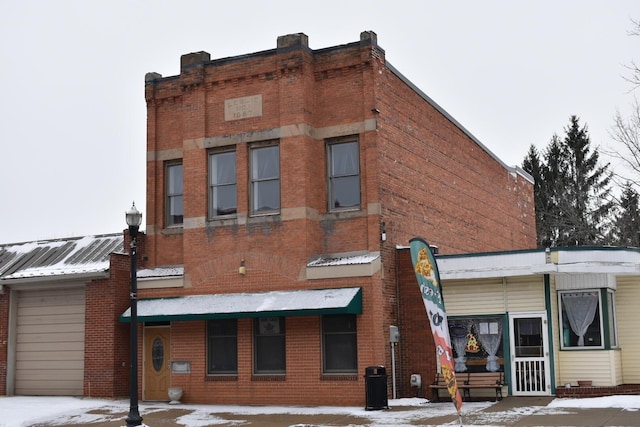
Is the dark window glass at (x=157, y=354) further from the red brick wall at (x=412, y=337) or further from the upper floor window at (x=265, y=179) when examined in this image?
the red brick wall at (x=412, y=337)

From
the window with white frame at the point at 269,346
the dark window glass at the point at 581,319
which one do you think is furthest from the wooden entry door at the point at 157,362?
the dark window glass at the point at 581,319

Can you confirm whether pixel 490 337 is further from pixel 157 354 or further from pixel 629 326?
pixel 157 354

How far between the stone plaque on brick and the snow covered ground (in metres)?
7.91

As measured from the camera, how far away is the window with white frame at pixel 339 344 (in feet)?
70.8

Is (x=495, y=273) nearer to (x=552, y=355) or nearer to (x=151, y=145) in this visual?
(x=552, y=355)

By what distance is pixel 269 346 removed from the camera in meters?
22.7

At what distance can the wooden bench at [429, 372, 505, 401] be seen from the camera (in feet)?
68.9

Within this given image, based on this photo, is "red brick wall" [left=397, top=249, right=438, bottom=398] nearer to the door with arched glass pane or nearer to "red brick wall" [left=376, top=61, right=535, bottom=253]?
"red brick wall" [left=376, top=61, right=535, bottom=253]

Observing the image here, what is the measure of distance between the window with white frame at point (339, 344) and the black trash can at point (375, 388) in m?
1.61

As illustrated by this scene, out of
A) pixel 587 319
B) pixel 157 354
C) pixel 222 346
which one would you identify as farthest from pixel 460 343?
pixel 157 354

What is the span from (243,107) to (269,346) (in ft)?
21.8

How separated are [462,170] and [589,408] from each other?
467 inches

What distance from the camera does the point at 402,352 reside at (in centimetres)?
2231

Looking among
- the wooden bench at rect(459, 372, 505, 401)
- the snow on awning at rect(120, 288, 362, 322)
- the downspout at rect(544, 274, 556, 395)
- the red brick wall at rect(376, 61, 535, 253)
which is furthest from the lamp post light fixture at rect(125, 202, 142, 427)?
the downspout at rect(544, 274, 556, 395)
